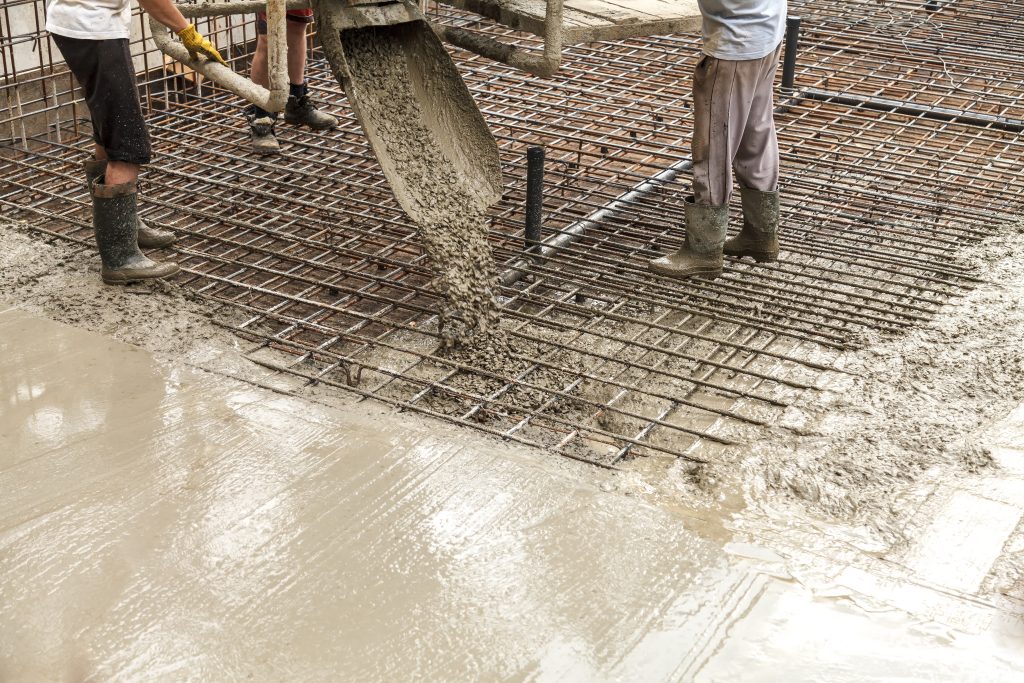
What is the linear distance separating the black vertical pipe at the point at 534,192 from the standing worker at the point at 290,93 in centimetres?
124

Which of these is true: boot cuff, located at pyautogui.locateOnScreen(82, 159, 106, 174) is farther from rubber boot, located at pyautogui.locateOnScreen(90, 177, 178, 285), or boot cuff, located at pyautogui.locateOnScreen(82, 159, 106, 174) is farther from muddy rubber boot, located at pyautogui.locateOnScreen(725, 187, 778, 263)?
muddy rubber boot, located at pyautogui.locateOnScreen(725, 187, 778, 263)

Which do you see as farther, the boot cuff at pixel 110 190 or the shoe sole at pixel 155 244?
the shoe sole at pixel 155 244

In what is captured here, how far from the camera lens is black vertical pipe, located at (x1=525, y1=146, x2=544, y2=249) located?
415 cm

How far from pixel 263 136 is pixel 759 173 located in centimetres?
222

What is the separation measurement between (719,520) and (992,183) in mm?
2900

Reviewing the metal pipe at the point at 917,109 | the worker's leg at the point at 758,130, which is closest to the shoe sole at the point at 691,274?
the worker's leg at the point at 758,130

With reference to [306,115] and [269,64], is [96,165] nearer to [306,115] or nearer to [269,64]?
[269,64]

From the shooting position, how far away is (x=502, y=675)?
220 centimetres

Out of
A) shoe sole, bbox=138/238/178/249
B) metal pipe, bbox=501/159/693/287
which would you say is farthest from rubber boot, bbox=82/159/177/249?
metal pipe, bbox=501/159/693/287

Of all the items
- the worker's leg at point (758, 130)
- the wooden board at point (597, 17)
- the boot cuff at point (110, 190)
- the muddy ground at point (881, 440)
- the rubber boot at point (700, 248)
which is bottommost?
the muddy ground at point (881, 440)

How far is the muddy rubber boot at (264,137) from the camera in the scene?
4.99 metres

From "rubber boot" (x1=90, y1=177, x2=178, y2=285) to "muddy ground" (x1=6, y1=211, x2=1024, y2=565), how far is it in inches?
2.4

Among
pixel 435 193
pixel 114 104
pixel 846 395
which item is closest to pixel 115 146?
pixel 114 104

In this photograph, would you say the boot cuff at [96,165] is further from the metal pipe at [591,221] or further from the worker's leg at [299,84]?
the metal pipe at [591,221]
